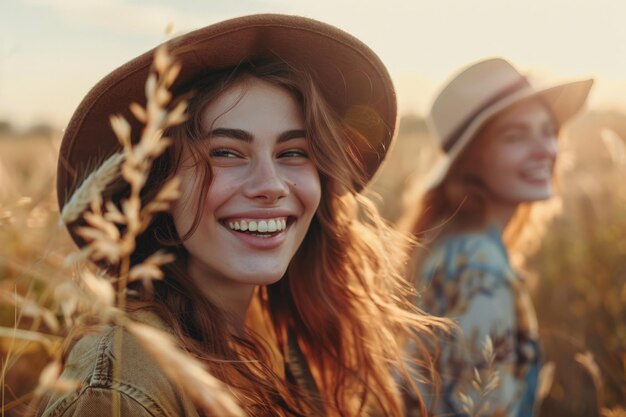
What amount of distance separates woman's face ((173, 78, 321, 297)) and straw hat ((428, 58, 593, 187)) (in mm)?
1778

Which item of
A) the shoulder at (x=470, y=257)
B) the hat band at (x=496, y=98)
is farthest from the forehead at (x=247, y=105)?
the hat band at (x=496, y=98)

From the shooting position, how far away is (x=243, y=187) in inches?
73.0

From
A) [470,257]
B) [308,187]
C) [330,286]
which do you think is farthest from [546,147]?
[308,187]

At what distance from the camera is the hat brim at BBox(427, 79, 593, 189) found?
339 cm

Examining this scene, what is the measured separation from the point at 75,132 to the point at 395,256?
114 cm

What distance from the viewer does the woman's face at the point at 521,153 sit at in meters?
3.43

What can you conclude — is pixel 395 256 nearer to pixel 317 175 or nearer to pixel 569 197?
pixel 317 175

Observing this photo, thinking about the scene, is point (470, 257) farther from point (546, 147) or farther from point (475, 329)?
point (546, 147)

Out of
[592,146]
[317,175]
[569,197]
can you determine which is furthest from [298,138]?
[592,146]

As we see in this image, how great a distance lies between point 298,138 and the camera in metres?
1.96

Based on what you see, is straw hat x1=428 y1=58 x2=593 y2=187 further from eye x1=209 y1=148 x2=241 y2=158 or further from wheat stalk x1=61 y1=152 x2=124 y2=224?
wheat stalk x1=61 y1=152 x2=124 y2=224

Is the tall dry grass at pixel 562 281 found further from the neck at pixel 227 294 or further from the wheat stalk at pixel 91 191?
the neck at pixel 227 294

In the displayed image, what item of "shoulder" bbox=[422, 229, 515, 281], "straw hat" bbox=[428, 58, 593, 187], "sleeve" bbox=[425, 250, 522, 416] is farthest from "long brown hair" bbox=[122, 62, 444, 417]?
"straw hat" bbox=[428, 58, 593, 187]

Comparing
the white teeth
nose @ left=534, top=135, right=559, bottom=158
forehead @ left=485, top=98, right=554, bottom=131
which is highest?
forehead @ left=485, top=98, right=554, bottom=131
